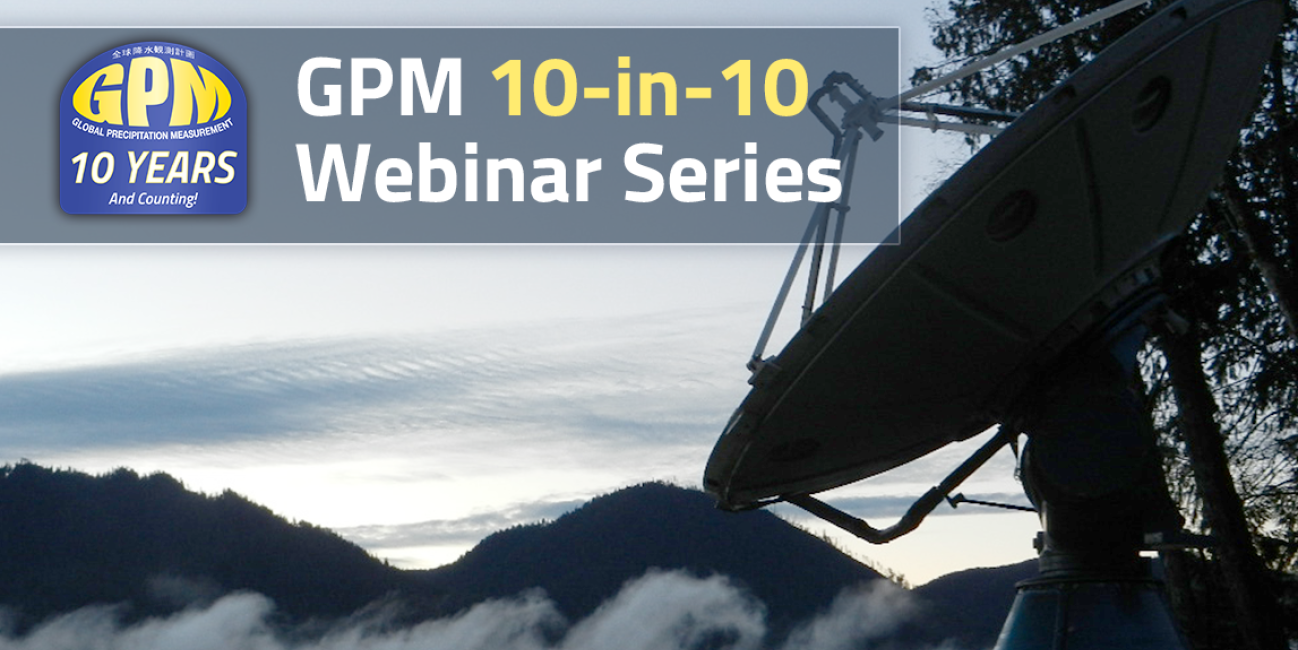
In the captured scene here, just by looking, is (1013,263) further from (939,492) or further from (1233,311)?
(1233,311)

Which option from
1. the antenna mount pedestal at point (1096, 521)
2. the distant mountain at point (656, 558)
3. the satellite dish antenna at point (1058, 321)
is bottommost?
the distant mountain at point (656, 558)

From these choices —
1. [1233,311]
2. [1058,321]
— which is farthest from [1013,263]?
[1233,311]

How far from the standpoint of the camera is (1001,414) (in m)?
10.3

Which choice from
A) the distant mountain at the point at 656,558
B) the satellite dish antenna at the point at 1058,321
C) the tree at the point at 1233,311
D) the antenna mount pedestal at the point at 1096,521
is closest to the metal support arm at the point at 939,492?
the satellite dish antenna at the point at 1058,321

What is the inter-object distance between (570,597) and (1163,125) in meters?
178

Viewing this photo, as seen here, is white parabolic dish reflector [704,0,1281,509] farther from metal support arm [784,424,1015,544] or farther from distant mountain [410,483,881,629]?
distant mountain [410,483,881,629]

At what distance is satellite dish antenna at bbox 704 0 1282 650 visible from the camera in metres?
8.71

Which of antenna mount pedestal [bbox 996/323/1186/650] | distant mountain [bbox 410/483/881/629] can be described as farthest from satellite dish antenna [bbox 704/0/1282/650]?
distant mountain [bbox 410/483/881/629]

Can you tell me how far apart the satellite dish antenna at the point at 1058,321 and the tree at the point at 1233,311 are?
31.2 feet

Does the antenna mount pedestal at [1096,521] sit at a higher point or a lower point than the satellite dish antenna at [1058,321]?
lower

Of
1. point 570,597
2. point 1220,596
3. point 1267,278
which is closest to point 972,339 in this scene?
point 1267,278

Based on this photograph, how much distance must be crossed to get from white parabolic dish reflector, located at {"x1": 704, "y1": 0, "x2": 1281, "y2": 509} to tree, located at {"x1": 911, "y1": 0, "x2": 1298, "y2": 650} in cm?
930

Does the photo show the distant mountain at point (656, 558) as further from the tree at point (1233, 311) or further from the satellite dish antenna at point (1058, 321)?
the satellite dish antenna at point (1058, 321)

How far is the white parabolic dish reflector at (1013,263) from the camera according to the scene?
28.3ft
